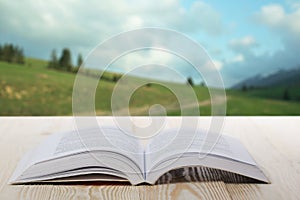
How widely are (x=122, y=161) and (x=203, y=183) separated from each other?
190 mm

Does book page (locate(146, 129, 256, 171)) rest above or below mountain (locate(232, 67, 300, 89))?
below

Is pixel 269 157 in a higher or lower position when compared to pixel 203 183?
higher

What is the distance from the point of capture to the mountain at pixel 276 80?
5316 mm

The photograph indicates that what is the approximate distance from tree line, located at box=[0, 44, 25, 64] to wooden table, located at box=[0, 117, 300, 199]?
11.1ft

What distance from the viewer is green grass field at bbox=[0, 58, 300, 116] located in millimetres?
5141

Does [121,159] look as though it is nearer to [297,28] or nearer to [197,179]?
[197,179]

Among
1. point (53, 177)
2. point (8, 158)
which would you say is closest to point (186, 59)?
point (53, 177)

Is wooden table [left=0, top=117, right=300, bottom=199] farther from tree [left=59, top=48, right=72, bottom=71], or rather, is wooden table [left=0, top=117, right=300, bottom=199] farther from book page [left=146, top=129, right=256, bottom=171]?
tree [left=59, top=48, right=72, bottom=71]

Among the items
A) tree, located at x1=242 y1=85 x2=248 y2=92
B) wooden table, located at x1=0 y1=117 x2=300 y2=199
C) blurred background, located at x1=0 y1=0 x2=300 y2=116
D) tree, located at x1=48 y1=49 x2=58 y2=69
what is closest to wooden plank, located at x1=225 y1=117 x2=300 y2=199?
wooden table, located at x1=0 y1=117 x2=300 y2=199

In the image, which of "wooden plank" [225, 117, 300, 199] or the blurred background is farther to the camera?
the blurred background

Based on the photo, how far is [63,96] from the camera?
539cm

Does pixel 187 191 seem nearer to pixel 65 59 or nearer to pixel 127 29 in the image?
pixel 127 29

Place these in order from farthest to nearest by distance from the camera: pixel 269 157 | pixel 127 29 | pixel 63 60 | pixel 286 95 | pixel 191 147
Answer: pixel 286 95 → pixel 63 60 → pixel 127 29 → pixel 269 157 → pixel 191 147

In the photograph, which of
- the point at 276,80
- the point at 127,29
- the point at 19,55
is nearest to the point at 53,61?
the point at 19,55
